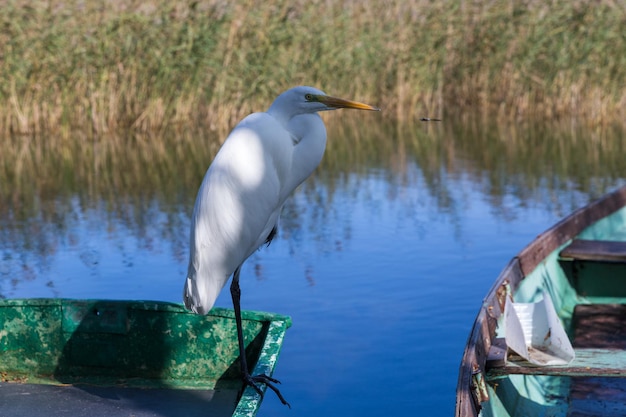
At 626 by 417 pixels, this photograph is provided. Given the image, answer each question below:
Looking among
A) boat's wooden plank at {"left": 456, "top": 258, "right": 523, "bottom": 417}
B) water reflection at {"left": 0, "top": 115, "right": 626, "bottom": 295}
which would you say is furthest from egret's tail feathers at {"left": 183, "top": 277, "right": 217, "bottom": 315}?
water reflection at {"left": 0, "top": 115, "right": 626, "bottom": 295}

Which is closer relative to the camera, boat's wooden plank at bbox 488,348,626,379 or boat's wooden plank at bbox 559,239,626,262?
boat's wooden plank at bbox 488,348,626,379

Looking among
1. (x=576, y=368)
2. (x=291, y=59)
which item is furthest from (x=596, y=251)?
(x=291, y=59)

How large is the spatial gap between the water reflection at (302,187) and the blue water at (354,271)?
0.04m

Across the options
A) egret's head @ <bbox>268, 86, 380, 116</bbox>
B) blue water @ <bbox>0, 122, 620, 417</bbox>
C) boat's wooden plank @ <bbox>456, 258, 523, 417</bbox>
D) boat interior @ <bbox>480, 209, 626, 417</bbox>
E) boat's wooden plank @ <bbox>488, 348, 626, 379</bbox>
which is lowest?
blue water @ <bbox>0, 122, 620, 417</bbox>

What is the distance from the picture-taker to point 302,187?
36.2 feet

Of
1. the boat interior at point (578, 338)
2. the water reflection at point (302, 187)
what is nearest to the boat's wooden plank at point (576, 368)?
the boat interior at point (578, 338)

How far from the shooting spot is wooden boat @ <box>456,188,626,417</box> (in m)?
3.79

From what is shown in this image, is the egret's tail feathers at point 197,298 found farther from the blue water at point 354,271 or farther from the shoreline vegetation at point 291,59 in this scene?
the shoreline vegetation at point 291,59

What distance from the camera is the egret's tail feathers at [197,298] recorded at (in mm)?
3969

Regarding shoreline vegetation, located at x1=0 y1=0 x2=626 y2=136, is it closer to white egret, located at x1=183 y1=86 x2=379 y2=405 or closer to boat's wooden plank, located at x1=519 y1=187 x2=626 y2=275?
boat's wooden plank, located at x1=519 y1=187 x2=626 y2=275

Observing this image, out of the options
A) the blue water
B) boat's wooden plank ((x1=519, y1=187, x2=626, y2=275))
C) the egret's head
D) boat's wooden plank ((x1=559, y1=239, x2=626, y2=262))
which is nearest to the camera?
the egret's head

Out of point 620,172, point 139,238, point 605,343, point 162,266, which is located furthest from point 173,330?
point 620,172

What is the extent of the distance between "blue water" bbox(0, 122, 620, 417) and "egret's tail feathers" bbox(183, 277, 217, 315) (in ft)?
4.06

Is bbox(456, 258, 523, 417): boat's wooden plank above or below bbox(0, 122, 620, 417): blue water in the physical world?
above
